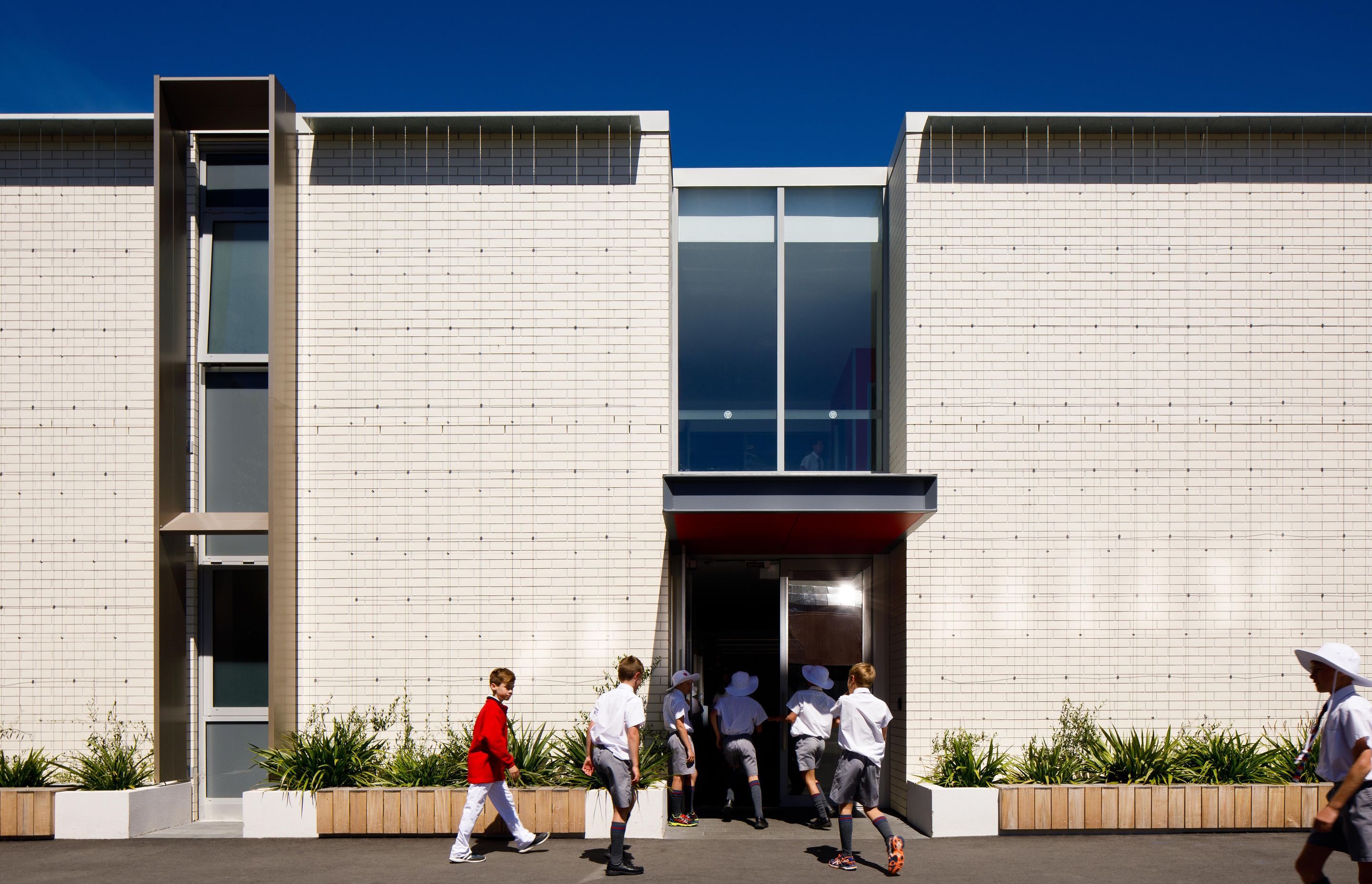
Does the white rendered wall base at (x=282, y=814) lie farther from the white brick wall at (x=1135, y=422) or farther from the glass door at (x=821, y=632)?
the white brick wall at (x=1135, y=422)

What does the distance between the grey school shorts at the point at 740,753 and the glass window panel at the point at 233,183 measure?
740cm

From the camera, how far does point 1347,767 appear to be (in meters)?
→ 5.90

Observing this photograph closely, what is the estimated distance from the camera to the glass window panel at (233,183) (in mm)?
11016

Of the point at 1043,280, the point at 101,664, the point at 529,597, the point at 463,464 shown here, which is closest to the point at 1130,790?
the point at 1043,280

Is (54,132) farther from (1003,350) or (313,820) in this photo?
(1003,350)

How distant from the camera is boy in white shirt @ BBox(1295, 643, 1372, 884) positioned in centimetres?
568

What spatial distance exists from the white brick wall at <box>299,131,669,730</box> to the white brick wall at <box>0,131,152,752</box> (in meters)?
1.72

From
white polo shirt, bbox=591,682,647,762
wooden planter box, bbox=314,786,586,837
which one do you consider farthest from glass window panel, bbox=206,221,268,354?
white polo shirt, bbox=591,682,647,762

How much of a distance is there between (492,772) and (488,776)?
0.13 feet

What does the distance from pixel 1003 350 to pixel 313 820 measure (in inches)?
315

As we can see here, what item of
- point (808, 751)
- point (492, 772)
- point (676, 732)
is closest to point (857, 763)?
point (808, 751)

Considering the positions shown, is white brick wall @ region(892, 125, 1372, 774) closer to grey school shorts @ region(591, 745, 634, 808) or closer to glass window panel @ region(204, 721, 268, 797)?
grey school shorts @ region(591, 745, 634, 808)

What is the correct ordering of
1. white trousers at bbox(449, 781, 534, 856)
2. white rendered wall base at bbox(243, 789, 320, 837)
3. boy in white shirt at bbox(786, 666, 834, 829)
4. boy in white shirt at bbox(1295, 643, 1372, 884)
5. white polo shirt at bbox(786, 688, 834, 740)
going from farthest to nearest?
white polo shirt at bbox(786, 688, 834, 740), boy in white shirt at bbox(786, 666, 834, 829), white rendered wall base at bbox(243, 789, 320, 837), white trousers at bbox(449, 781, 534, 856), boy in white shirt at bbox(1295, 643, 1372, 884)

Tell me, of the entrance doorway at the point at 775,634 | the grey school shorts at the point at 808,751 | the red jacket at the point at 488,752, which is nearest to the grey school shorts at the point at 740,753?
the grey school shorts at the point at 808,751
